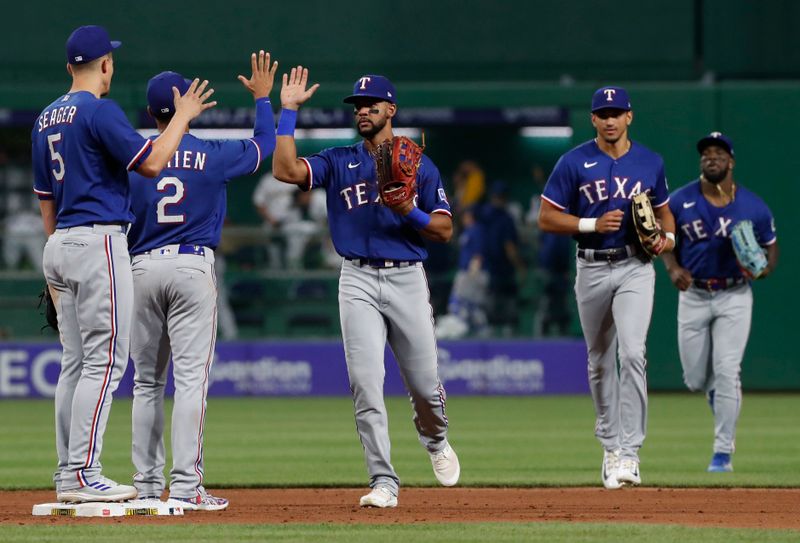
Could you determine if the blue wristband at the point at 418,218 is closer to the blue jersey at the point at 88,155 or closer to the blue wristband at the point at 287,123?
the blue wristband at the point at 287,123

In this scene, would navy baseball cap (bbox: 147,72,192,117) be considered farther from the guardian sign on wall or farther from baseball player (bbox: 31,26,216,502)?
the guardian sign on wall

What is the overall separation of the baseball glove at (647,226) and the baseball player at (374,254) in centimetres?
152

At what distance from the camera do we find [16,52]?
18.3 meters

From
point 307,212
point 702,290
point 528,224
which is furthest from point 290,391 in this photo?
point 702,290

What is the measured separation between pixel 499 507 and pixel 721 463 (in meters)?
2.54

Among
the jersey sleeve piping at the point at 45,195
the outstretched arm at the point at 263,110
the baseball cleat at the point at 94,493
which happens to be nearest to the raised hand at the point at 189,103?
the outstretched arm at the point at 263,110

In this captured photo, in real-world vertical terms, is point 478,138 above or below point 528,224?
above

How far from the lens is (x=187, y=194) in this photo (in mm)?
7141

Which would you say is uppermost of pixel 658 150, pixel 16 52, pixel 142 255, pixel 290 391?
pixel 16 52

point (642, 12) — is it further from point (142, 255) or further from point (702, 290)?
point (142, 255)

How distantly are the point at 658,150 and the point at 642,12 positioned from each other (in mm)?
1965

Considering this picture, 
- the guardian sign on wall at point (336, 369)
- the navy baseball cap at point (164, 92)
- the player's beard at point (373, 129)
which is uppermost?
the navy baseball cap at point (164, 92)

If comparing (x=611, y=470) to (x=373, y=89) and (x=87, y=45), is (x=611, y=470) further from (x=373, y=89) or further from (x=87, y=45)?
(x=87, y=45)

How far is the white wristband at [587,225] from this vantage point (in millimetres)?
8703
